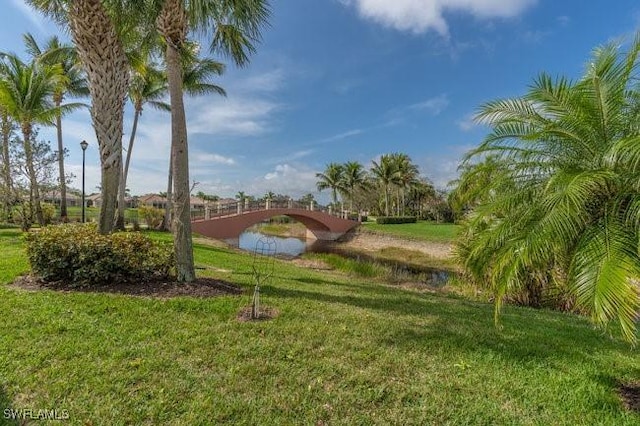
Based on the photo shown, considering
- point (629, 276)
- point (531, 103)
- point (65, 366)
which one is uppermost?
point (531, 103)

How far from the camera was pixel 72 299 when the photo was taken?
5.17m

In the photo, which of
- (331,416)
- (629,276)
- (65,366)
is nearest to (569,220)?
(629,276)

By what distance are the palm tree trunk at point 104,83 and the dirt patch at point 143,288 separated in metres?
1.70

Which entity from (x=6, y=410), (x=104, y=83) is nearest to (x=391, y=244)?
(x=104, y=83)

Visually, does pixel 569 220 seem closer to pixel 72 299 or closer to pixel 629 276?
pixel 629 276

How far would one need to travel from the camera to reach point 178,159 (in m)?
6.32

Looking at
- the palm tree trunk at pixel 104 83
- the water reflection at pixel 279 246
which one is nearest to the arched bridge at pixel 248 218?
the water reflection at pixel 279 246

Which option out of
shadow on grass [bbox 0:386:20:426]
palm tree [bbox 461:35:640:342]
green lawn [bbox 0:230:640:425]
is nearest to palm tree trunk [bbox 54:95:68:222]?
green lawn [bbox 0:230:640:425]

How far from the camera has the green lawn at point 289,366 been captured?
288 cm

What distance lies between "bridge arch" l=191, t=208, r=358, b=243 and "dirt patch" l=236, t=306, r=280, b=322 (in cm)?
1745

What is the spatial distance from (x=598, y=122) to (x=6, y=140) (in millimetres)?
22211

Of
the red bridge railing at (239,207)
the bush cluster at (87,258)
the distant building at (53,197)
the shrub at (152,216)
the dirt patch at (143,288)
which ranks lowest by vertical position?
the dirt patch at (143,288)

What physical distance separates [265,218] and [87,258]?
72.7 feet

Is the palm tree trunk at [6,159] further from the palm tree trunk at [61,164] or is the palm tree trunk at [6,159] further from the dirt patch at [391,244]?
the dirt patch at [391,244]
